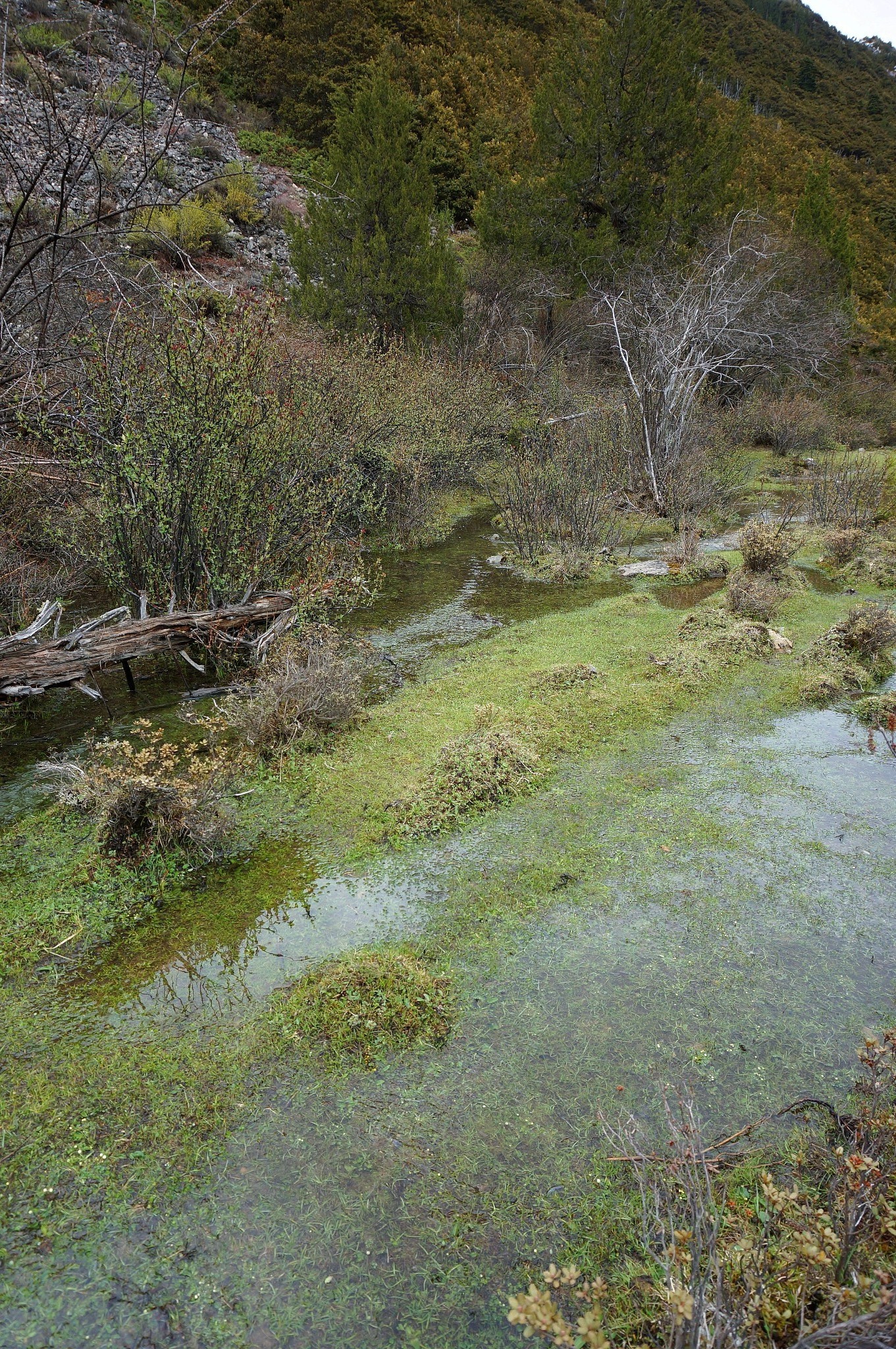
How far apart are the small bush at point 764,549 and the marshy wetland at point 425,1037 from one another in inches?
151

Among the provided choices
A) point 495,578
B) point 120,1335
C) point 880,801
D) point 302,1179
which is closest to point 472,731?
point 880,801

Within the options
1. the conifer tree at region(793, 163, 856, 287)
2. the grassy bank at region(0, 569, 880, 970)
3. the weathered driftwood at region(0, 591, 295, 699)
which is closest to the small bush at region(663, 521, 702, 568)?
the grassy bank at region(0, 569, 880, 970)

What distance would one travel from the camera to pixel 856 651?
274 inches

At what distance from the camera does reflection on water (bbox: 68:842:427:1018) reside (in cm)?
329

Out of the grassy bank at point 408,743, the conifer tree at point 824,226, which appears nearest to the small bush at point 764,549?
the grassy bank at point 408,743

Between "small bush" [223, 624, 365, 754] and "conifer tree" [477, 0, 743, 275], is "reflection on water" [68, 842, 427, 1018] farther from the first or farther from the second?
"conifer tree" [477, 0, 743, 275]

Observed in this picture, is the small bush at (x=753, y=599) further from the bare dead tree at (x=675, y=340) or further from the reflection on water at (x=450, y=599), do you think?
the bare dead tree at (x=675, y=340)

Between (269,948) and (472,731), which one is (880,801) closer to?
(472,731)

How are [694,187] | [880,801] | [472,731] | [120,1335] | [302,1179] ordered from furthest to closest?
[694,187] < [472,731] < [880,801] < [302,1179] < [120,1335]

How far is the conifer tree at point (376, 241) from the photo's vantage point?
1664cm

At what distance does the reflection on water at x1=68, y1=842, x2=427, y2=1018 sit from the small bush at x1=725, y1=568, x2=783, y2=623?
5.59 m

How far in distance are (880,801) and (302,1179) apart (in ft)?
13.4

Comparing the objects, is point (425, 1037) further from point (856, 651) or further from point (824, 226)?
point (824, 226)

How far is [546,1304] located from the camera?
1587 millimetres
